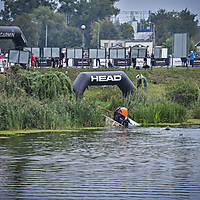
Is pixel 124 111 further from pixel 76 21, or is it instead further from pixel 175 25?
pixel 76 21

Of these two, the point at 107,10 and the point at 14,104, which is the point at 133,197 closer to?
the point at 14,104

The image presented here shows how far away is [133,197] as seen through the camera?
12.5 m

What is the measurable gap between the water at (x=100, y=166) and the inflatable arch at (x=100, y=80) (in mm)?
8142

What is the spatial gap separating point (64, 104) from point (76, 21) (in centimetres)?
14939

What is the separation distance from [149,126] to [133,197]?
16.2 meters

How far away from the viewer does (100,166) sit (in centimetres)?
1642

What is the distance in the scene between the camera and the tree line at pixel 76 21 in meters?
136

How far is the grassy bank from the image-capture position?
25984 mm

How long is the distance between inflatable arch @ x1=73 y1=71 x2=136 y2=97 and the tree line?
84174 mm

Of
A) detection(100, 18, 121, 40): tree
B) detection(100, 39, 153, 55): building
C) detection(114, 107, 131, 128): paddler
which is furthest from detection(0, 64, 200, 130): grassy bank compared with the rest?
detection(100, 18, 121, 40): tree

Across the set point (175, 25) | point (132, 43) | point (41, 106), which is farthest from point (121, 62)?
point (175, 25)

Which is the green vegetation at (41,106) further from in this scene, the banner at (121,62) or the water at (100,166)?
the banner at (121,62)

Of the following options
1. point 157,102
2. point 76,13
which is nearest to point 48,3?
point 76,13

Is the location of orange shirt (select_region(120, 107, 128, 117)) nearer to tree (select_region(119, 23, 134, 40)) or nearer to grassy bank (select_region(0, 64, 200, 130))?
grassy bank (select_region(0, 64, 200, 130))
